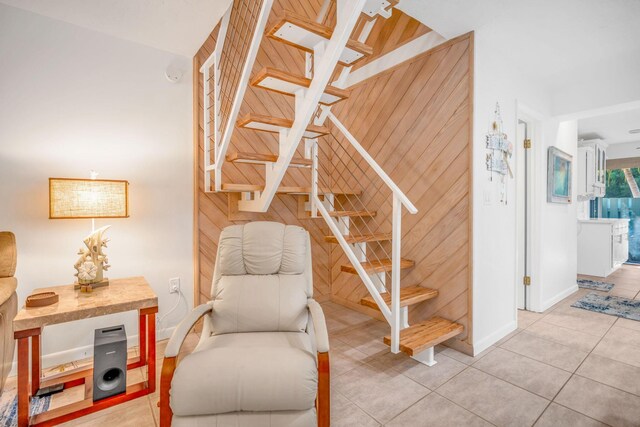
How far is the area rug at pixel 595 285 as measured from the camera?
4277mm

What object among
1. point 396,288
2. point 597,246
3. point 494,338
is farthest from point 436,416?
point 597,246

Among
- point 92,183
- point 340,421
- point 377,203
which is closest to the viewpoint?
point 340,421

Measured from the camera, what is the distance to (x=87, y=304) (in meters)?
1.75

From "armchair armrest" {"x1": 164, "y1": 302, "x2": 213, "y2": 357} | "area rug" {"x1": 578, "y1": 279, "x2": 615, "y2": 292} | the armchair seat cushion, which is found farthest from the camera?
"area rug" {"x1": 578, "y1": 279, "x2": 615, "y2": 292}

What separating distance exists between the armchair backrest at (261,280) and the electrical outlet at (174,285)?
930mm

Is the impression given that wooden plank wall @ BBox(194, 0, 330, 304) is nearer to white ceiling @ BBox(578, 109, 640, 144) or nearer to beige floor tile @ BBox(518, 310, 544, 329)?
beige floor tile @ BBox(518, 310, 544, 329)

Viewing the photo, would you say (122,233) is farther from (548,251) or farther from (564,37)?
(548,251)

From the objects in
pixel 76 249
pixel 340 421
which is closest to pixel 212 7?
pixel 76 249

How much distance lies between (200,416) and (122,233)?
67.6 inches

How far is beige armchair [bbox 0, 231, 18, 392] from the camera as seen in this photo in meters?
1.73

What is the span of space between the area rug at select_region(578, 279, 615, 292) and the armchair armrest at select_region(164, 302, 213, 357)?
5.07 metres

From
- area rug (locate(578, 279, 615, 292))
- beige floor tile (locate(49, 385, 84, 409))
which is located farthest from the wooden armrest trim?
area rug (locate(578, 279, 615, 292))

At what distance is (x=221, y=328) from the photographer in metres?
1.80

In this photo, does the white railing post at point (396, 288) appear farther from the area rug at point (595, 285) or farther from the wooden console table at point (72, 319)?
Answer: the area rug at point (595, 285)
